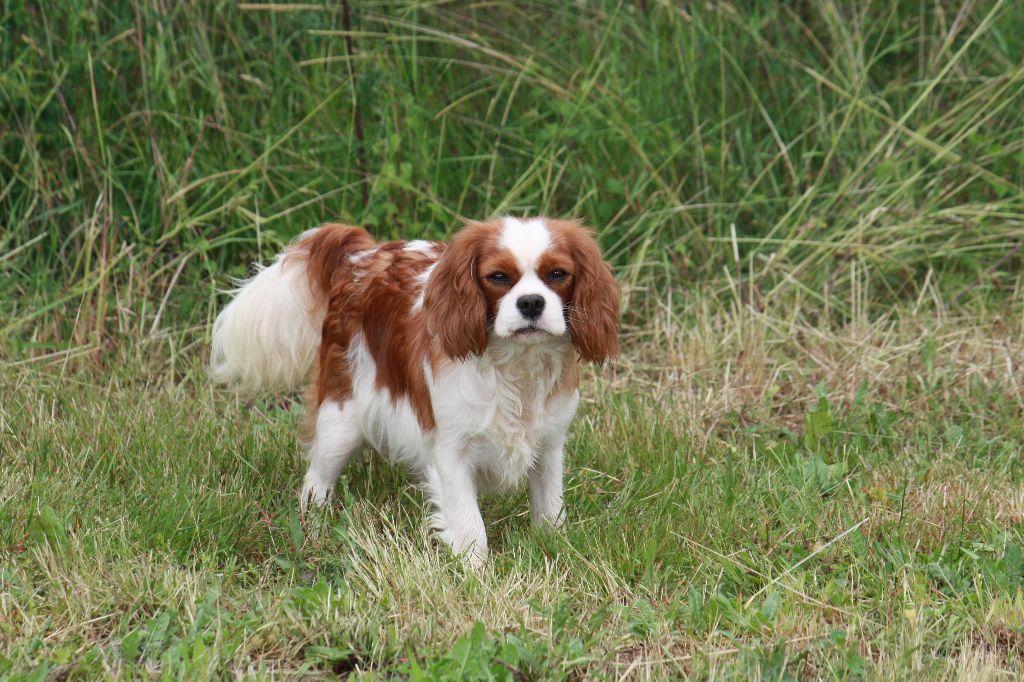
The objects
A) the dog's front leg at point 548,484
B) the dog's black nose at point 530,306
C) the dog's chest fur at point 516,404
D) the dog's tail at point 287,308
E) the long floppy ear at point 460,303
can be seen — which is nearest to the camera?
the dog's black nose at point 530,306

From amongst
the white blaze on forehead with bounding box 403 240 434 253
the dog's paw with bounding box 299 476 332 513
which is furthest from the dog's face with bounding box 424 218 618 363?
the dog's paw with bounding box 299 476 332 513

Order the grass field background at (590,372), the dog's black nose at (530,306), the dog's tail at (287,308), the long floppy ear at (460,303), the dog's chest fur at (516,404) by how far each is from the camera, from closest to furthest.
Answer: the grass field background at (590,372) < the dog's black nose at (530,306) < the long floppy ear at (460,303) < the dog's chest fur at (516,404) < the dog's tail at (287,308)

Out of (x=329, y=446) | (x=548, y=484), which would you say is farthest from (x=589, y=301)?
(x=329, y=446)

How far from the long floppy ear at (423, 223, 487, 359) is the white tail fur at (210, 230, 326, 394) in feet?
2.68

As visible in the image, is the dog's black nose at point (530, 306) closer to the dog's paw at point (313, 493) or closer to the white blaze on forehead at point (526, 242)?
the white blaze on forehead at point (526, 242)

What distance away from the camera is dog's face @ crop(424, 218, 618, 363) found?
337cm

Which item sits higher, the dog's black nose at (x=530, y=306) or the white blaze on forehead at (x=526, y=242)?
the white blaze on forehead at (x=526, y=242)

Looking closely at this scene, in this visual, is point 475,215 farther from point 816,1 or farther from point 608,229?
point 816,1

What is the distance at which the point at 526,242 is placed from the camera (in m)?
3.43

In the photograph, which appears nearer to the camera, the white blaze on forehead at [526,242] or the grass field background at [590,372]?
the grass field background at [590,372]

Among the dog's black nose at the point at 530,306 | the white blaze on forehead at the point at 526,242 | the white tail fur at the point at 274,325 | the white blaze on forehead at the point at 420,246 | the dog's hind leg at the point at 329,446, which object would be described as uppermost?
the white blaze on forehead at the point at 526,242

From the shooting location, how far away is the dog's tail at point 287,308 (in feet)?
13.9

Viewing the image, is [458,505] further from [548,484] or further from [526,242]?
[526,242]

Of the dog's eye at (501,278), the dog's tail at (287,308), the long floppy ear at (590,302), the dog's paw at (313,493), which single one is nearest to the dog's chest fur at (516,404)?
the long floppy ear at (590,302)
